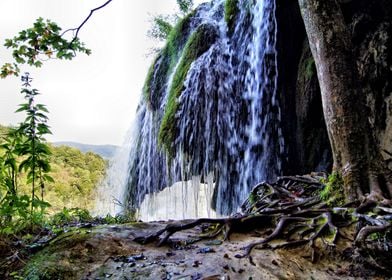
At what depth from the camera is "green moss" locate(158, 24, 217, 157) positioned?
29.6 feet

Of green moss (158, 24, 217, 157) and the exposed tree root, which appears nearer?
the exposed tree root

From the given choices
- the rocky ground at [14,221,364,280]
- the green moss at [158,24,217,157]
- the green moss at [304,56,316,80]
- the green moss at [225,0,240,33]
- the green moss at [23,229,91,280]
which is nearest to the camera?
the green moss at [23,229,91,280]

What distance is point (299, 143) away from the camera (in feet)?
27.0

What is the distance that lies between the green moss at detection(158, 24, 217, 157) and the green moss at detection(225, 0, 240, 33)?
480 mm

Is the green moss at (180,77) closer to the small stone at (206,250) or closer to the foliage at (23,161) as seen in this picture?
the foliage at (23,161)

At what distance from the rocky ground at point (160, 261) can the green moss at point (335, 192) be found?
1.05 metres

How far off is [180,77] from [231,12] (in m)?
2.37

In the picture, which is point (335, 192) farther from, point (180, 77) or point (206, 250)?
point (180, 77)

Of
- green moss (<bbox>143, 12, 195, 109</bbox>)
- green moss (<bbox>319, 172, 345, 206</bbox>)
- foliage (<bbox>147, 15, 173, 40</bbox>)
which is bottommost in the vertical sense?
green moss (<bbox>319, 172, 345, 206</bbox>)

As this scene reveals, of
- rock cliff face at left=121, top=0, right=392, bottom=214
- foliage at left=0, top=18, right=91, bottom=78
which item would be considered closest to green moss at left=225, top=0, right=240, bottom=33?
rock cliff face at left=121, top=0, right=392, bottom=214

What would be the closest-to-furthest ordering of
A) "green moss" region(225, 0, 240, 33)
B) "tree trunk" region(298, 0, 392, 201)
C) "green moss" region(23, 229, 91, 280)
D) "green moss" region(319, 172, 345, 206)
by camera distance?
1. "green moss" region(23, 229, 91, 280)
2. "tree trunk" region(298, 0, 392, 201)
3. "green moss" region(319, 172, 345, 206)
4. "green moss" region(225, 0, 240, 33)

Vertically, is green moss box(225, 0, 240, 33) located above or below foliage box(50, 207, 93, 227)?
above

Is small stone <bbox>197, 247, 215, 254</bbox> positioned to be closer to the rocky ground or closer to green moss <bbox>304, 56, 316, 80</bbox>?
the rocky ground

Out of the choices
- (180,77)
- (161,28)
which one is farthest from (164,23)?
(180,77)
